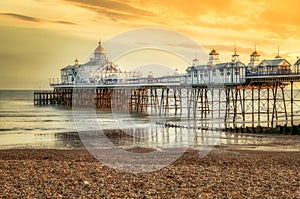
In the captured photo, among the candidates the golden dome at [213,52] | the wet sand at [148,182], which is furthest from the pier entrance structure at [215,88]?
the wet sand at [148,182]

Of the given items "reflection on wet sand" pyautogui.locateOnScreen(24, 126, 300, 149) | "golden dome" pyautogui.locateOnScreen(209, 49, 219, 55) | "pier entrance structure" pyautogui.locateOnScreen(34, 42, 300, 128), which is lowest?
"reflection on wet sand" pyautogui.locateOnScreen(24, 126, 300, 149)

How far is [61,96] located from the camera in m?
73.9

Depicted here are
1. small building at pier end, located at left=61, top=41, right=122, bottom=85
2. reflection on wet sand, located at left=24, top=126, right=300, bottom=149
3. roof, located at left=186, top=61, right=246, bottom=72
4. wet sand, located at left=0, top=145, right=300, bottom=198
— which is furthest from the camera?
small building at pier end, located at left=61, top=41, right=122, bottom=85

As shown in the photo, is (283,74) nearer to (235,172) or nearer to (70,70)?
(235,172)

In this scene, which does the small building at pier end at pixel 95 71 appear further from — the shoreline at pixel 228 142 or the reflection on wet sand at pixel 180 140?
the shoreline at pixel 228 142

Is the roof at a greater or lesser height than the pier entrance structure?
greater

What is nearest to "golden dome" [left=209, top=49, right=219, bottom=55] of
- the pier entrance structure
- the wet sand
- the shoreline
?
the pier entrance structure

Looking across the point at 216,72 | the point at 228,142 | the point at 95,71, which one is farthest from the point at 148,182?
the point at 95,71

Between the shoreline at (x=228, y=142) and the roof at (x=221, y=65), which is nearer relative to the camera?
the shoreline at (x=228, y=142)

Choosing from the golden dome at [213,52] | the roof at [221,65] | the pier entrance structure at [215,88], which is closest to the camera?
the pier entrance structure at [215,88]

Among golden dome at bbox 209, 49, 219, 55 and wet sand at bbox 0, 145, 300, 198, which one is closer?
wet sand at bbox 0, 145, 300, 198

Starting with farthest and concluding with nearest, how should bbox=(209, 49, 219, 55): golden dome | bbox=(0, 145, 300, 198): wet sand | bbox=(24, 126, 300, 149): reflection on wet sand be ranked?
bbox=(209, 49, 219, 55): golden dome < bbox=(24, 126, 300, 149): reflection on wet sand < bbox=(0, 145, 300, 198): wet sand

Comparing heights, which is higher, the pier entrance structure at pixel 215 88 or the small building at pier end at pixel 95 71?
the small building at pier end at pixel 95 71

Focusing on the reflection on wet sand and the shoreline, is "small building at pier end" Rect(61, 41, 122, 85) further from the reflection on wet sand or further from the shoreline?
the shoreline
